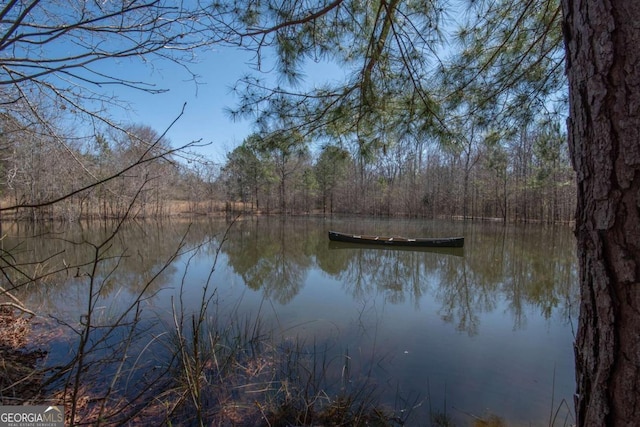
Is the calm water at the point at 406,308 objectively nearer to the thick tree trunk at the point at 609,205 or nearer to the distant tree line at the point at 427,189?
the thick tree trunk at the point at 609,205

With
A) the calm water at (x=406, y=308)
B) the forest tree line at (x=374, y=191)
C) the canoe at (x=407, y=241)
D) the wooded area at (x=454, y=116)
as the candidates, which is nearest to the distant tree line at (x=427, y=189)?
the forest tree line at (x=374, y=191)

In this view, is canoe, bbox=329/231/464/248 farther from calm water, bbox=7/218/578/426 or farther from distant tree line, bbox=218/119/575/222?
distant tree line, bbox=218/119/575/222

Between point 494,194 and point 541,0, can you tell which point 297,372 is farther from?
point 494,194

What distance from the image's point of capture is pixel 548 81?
280 cm

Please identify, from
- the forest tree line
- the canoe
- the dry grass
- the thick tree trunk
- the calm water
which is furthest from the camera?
the forest tree line

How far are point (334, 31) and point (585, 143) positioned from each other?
2.64m

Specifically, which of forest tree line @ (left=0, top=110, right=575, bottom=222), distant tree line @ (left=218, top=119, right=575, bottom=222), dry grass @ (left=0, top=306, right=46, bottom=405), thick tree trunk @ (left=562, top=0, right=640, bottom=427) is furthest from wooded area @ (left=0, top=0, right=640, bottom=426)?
distant tree line @ (left=218, top=119, right=575, bottom=222)

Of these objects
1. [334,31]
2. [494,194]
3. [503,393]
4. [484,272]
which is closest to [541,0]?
[334,31]

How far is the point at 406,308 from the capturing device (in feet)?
18.6

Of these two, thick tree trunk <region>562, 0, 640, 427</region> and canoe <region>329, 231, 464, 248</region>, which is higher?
thick tree trunk <region>562, 0, 640, 427</region>

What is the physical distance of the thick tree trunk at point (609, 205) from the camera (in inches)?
29.1

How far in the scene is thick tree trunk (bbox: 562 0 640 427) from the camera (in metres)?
0.74

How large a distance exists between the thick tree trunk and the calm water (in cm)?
79

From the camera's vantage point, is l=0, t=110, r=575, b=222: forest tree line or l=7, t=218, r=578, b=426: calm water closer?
l=7, t=218, r=578, b=426: calm water
